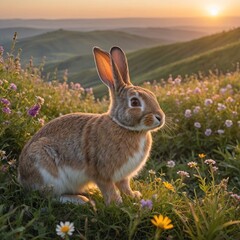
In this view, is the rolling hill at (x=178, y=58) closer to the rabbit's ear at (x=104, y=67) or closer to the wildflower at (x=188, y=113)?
the wildflower at (x=188, y=113)

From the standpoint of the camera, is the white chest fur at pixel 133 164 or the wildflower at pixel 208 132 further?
the wildflower at pixel 208 132

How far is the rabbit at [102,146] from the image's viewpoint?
5016mm

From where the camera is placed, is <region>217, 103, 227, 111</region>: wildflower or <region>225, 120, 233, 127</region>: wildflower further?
<region>217, 103, 227, 111</region>: wildflower

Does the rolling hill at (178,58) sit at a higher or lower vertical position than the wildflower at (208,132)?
lower

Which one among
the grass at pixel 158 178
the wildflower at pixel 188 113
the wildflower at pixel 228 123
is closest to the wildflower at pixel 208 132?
the grass at pixel 158 178

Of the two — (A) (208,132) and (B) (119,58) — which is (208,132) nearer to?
(A) (208,132)

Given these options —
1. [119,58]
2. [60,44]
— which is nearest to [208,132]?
[119,58]

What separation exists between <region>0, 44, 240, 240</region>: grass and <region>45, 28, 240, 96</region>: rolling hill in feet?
93.9

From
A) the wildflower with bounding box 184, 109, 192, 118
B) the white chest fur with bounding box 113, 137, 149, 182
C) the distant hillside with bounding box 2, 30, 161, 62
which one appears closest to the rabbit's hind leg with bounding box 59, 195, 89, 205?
the white chest fur with bounding box 113, 137, 149, 182

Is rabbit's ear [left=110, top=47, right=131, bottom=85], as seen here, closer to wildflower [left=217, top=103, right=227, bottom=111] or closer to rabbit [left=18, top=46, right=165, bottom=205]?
rabbit [left=18, top=46, right=165, bottom=205]

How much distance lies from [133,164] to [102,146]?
1.45 feet

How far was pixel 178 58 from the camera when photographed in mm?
59531

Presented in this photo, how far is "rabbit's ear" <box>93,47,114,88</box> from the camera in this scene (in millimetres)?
5438

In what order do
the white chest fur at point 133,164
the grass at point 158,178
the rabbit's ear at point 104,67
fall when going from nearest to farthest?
1. the grass at point 158,178
2. the white chest fur at point 133,164
3. the rabbit's ear at point 104,67
